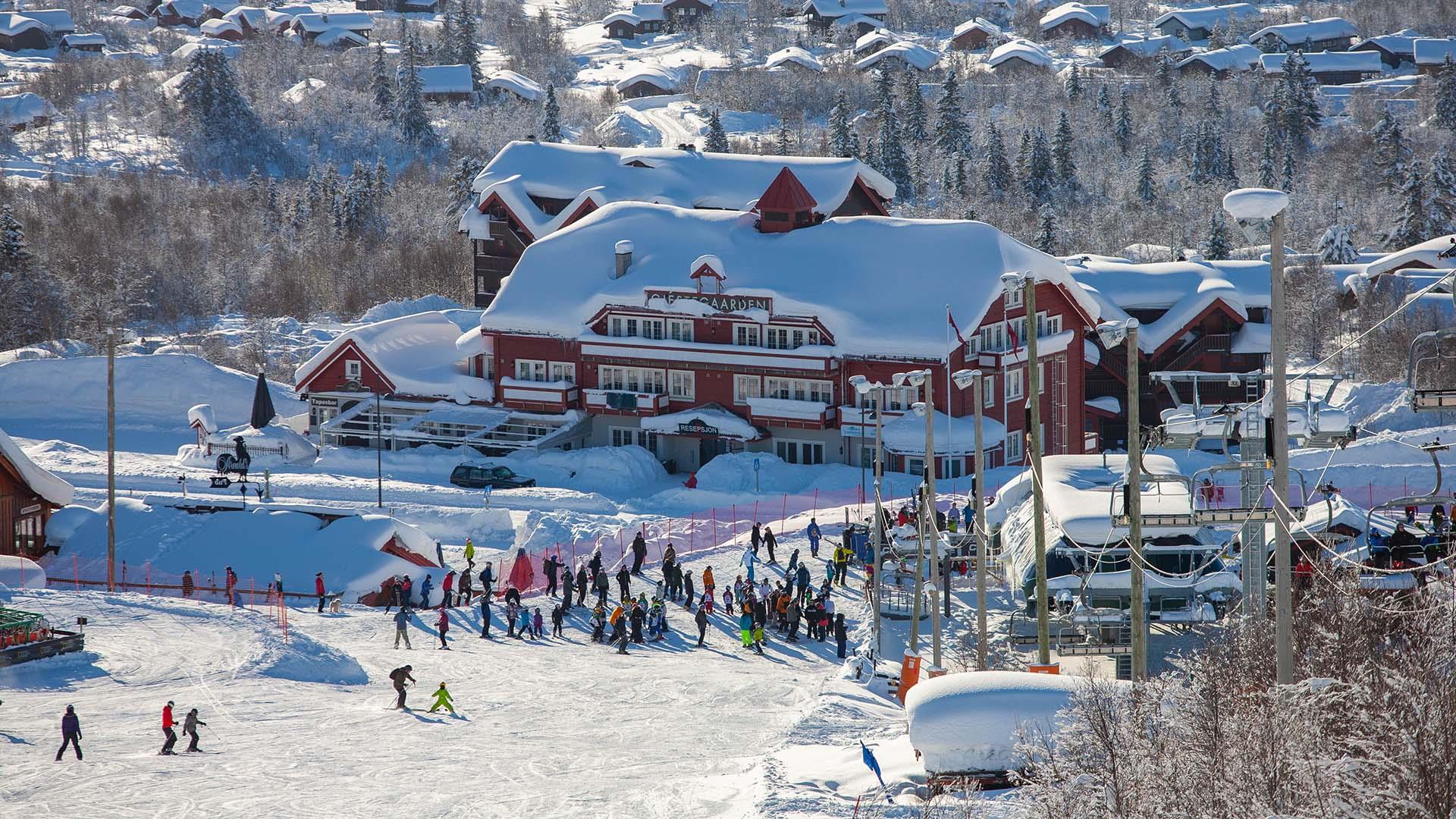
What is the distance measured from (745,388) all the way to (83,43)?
12654 cm

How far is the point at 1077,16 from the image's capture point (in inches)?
6442

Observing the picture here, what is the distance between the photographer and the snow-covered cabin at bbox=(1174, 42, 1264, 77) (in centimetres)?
13975

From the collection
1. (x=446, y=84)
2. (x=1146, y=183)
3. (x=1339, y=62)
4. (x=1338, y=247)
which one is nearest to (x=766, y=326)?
(x=1338, y=247)

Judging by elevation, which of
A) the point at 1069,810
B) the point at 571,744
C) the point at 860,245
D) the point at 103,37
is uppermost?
the point at 103,37

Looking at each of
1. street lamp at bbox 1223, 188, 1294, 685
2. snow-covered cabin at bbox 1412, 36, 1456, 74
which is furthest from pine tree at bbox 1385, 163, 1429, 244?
street lamp at bbox 1223, 188, 1294, 685

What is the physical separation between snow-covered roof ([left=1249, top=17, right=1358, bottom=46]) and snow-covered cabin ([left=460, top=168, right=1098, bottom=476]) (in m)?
99.2

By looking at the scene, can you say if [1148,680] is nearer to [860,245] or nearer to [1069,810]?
[1069,810]

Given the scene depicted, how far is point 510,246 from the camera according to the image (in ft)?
263

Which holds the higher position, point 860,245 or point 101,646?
point 860,245

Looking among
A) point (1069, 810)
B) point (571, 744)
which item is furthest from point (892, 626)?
point (1069, 810)

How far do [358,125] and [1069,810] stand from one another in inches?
4871

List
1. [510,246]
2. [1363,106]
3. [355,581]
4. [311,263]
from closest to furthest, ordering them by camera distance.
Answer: [355,581] < [510,246] < [311,263] < [1363,106]

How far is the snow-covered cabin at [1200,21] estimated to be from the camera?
164m

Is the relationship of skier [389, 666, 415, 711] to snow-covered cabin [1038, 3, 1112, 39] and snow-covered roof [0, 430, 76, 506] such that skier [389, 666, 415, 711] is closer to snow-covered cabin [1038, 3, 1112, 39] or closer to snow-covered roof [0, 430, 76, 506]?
snow-covered roof [0, 430, 76, 506]
